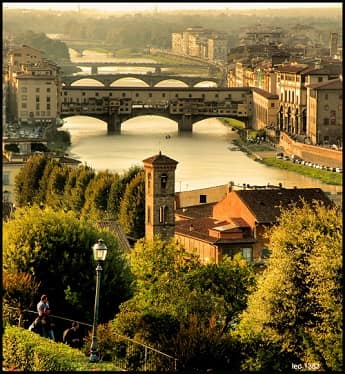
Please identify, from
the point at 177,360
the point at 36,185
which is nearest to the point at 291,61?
the point at 36,185

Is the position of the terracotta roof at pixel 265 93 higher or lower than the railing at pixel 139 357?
higher

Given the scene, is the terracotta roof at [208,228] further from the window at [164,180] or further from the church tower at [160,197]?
the window at [164,180]

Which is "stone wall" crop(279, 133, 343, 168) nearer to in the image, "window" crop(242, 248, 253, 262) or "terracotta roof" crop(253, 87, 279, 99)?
"terracotta roof" crop(253, 87, 279, 99)

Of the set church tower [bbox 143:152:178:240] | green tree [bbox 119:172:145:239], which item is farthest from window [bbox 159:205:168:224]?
green tree [bbox 119:172:145:239]

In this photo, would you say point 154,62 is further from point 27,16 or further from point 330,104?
point 330,104

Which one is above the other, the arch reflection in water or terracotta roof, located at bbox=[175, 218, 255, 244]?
terracotta roof, located at bbox=[175, 218, 255, 244]

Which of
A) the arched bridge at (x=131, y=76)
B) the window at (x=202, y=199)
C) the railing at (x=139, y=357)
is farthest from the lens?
the arched bridge at (x=131, y=76)

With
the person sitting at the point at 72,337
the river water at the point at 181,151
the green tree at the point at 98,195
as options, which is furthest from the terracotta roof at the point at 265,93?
the person sitting at the point at 72,337
